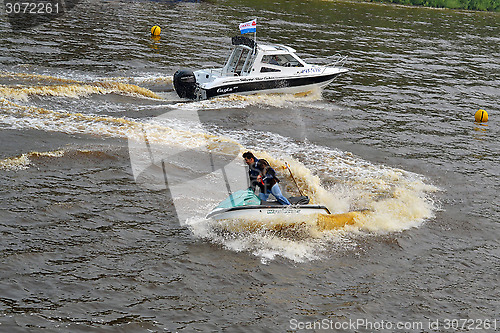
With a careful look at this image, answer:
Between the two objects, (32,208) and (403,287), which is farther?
(32,208)

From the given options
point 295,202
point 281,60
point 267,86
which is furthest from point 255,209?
point 281,60

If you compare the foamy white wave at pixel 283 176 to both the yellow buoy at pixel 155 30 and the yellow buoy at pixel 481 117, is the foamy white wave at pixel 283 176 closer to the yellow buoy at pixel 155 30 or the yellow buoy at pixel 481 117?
the yellow buoy at pixel 481 117

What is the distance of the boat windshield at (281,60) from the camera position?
890 inches

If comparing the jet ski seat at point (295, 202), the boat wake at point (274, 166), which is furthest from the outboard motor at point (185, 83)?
the jet ski seat at point (295, 202)

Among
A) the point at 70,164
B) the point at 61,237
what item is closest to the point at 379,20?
the point at 70,164

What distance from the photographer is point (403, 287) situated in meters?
11.3

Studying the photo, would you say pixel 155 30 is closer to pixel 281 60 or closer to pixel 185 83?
pixel 281 60

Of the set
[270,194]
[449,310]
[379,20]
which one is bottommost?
[449,310]

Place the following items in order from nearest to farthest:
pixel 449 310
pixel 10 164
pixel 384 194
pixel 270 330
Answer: pixel 270 330 < pixel 449 310 < pixel 10 164 < pixel 384 194

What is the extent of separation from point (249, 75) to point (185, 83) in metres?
2.80

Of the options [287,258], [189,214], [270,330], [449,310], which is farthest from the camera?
[189,214]

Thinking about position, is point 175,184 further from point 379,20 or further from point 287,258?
point 379,20

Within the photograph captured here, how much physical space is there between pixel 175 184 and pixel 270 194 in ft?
9.03

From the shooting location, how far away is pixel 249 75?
73.5 feet
